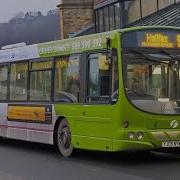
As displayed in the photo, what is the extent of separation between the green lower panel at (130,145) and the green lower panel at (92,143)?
0.24m

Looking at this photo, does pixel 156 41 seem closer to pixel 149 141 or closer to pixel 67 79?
pixel 149 141

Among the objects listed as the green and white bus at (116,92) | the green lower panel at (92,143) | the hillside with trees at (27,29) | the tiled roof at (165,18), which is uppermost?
the hillside with trees at (27,29)

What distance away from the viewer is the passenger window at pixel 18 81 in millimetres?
16438

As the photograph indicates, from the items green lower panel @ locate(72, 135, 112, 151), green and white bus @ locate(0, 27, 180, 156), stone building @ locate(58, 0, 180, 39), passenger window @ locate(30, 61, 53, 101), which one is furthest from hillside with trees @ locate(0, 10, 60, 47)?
green lower panel @ locate(72, 135, 112, 151)

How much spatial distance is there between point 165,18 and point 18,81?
28.6ft

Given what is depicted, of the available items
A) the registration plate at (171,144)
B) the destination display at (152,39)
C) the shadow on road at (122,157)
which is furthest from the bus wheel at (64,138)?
the destination display at (152,39)

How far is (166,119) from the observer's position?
12.8 meters

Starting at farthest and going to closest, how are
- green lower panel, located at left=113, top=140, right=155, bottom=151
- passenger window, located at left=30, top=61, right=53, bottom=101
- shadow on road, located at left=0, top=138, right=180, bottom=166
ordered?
passenger window, located at left=30, top=61, right=53, bottom=101 → shadow on road, located at left=0, top=138, right=180, bottom=166 → green lower panel, located at left=113, top=140, right=155, bottom=151

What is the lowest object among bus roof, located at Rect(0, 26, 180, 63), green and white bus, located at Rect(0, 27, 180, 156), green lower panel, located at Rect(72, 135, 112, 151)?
green lower panel, located at Rect(72, 135, 112, 151)

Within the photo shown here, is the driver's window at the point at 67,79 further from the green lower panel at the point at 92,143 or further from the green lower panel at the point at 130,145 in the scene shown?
the green lower panel at the point at 130,145

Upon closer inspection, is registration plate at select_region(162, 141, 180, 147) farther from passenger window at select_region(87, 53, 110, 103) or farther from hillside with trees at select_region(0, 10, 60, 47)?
hillside with trees at select_region(0, 10, 60, 47)

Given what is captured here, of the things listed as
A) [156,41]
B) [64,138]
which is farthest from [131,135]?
[64,138]

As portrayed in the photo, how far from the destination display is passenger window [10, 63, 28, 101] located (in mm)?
4236

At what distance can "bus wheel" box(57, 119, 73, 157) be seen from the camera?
46.6 feet
